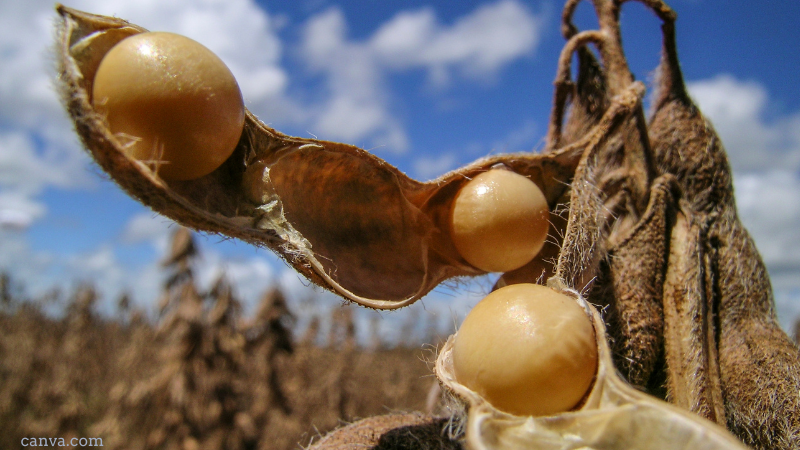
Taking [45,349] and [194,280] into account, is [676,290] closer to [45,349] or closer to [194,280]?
[194,280]

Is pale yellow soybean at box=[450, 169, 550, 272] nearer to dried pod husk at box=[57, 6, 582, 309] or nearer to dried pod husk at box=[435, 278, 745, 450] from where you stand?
dried pod husk at box=[57, 6, 582, 309]

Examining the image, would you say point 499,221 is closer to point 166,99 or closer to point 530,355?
point 530,355

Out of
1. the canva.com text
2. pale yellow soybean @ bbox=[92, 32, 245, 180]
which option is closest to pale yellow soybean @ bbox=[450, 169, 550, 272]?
pale yellow soybean @ bbox=[92, 32, 245, 180]

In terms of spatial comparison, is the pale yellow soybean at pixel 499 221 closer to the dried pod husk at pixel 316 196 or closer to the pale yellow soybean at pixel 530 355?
the dried pod husk at pixel 316 196

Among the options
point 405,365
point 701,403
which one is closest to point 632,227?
point 701,403

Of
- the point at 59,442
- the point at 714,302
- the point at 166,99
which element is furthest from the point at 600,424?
the point at 59,442

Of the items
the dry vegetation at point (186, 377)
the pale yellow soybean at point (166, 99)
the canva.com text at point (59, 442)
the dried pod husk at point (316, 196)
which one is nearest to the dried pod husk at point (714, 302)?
the dried pod husk at point (316, 196)

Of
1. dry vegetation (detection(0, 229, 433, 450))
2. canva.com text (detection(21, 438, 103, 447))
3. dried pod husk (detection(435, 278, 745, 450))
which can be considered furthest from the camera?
canva.com text (detection(21, 438, 103, 447))
